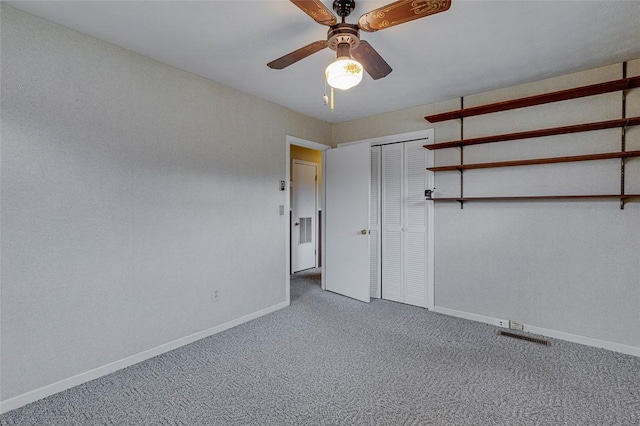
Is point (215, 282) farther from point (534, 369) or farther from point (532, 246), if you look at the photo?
point (532, 246)

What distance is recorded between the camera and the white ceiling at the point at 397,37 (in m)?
1.83

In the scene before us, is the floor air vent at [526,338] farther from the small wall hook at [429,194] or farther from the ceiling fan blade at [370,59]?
the ceiling fan blade at [370,59]

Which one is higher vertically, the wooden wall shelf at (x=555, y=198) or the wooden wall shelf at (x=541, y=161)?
the wooden wall shelf at (x=541, y=161)

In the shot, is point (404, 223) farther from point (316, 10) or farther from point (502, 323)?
point (316, 10)

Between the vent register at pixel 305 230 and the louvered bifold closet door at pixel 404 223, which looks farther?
the vent register at pixel 305 230

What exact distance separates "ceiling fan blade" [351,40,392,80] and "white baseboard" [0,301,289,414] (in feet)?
8.74

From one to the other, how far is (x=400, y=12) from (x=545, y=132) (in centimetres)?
214

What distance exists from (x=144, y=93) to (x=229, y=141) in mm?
837

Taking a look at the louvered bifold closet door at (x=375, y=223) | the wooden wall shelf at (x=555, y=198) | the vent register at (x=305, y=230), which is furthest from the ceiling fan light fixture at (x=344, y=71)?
the vent register at (x=305, y=230)

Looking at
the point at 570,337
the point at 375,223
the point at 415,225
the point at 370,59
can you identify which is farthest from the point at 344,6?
the point at 570,337

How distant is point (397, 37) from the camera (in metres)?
2.13

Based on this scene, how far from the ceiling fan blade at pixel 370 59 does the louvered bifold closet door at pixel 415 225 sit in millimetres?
1823

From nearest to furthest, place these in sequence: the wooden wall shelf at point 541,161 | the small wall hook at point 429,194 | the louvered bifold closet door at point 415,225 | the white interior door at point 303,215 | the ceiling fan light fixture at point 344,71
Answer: the ceiling fan light fixture at point 344,71 → the wooden wall shelf at point 541,161 → the small wall hook at point 429,194 → the louvered bifold closet door at point 415,225 → the white interior door at point 303,215

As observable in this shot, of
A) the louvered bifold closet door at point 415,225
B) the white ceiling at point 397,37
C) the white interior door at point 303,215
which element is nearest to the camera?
the white ceiling at point 397,37
